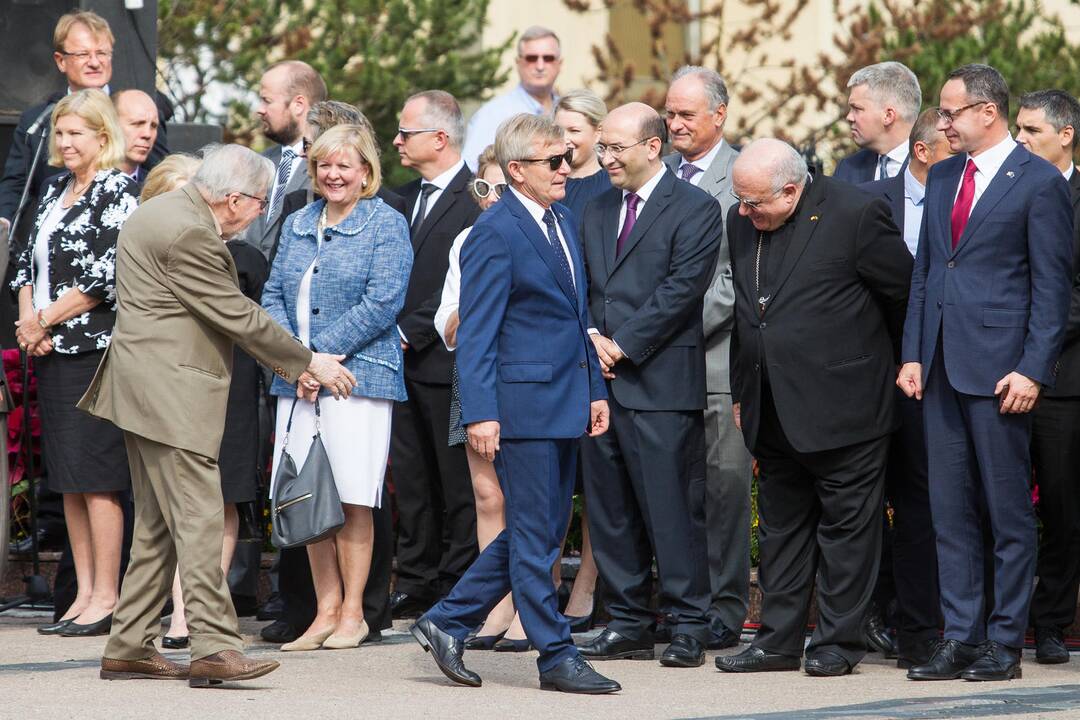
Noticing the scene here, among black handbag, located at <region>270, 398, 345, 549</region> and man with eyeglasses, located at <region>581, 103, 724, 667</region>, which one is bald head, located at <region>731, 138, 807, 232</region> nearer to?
man with eyeglasses, located at <region>581, 103, 724, 667</region>

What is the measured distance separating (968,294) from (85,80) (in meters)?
4.82

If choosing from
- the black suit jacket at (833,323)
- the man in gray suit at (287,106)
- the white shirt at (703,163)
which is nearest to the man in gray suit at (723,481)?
the white shirt at (703,163)

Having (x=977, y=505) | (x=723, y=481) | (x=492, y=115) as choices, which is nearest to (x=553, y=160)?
(x=723, y=481)

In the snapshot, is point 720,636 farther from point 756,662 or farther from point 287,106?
point 287,106

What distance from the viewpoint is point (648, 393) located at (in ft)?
25.3

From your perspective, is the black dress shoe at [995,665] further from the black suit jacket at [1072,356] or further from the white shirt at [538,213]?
the white shirt at [538,213]

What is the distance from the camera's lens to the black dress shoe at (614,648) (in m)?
7.70

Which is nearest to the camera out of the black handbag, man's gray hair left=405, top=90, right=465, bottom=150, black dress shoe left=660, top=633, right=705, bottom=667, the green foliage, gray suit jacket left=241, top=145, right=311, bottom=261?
black dress shoe left=660, top=633, right=705, bottom=667

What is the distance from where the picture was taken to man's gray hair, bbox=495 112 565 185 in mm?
6988

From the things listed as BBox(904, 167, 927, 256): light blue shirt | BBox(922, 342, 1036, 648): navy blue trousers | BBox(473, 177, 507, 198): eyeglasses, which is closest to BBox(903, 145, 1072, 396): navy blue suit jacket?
BBox(922, 342, 1036, 648): navy blue trousers

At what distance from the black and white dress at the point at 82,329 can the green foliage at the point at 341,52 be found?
9.56 meters

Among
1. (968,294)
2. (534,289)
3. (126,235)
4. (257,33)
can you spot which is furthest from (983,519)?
(257,33)

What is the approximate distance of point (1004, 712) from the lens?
21.1 ft

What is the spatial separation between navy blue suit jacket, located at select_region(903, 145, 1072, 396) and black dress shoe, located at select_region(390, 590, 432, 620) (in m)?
2.92
